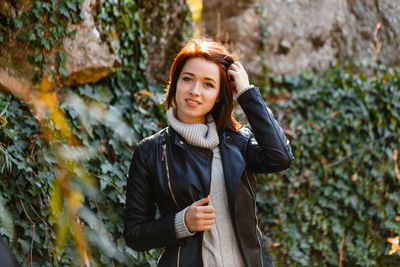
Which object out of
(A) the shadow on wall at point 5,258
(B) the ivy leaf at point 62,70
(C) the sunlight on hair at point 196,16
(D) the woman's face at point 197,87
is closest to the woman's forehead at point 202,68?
(D) the woman's face at point 197,87

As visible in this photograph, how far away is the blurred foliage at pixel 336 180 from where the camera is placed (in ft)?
12.6

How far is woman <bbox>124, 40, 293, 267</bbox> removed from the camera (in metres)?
1.66

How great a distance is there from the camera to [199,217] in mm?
1571

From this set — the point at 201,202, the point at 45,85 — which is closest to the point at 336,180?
the point at 201,202

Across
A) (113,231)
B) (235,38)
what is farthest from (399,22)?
(113,231)

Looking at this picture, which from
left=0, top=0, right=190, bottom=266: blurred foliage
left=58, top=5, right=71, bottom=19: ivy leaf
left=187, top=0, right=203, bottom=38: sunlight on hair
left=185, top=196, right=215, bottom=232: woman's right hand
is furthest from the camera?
left=187, top=0, right=203, bottom=38: sunlight on hair

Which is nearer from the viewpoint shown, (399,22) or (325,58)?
(325,58)

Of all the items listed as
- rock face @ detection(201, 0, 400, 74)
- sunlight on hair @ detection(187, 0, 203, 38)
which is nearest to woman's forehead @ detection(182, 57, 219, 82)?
sunlight on hair @ detection(187, 0, 203, 38)

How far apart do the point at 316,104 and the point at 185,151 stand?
108 inches

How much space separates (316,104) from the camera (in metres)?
4.14

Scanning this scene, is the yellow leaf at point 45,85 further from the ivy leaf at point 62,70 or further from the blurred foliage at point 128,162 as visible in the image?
the ivy leaf at point 62,70

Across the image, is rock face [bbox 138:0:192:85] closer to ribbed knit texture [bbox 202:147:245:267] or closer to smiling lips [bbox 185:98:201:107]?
smiling lips [bbox 185:98:201:107]

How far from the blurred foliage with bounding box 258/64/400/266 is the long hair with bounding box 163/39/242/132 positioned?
201cm

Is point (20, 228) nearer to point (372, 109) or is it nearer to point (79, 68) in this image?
point (79, 68)
